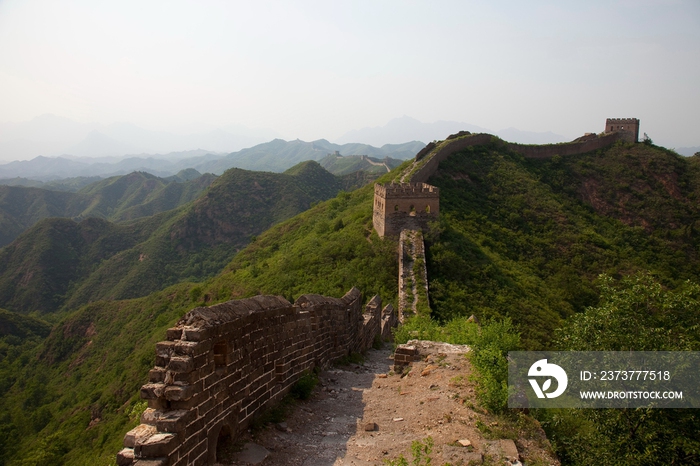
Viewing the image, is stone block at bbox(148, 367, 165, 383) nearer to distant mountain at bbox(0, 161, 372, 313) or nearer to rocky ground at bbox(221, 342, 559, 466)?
rocky ground at bbox(221, 342, 559, 466)

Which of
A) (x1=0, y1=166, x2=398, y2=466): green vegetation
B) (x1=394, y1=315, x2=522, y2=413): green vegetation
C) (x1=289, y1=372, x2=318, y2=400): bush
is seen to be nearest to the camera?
(x1=394, y1=315, x2=522, y2=413): green vegetation

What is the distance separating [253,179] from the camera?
8612 centimetres

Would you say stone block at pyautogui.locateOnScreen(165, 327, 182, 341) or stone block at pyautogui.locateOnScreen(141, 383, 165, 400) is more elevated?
stone block at pyautogui.locateOnScreen(165, 327, 182, 341)

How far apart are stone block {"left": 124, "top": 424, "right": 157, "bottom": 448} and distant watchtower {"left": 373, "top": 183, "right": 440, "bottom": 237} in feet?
58.8

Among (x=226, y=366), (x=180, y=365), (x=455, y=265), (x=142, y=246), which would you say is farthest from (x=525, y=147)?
(x=142, y=246)

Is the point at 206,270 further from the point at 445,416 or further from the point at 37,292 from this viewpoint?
the point at 445,416

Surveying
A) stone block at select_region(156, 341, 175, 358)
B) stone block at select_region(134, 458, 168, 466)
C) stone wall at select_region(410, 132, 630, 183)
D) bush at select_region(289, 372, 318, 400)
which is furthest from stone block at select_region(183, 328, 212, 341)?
stone wall at select_region(410, 132, 630, 183)

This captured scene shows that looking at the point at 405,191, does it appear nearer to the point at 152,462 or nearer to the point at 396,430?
the point at 396,430

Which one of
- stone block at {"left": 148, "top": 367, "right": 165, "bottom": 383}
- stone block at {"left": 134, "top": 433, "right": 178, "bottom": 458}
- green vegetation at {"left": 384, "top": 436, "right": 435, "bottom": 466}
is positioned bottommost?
green vegetation at {"left": 384, "top": 436, "right": 435, "bottom": 466}

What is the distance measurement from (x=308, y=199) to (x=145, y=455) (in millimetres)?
80758

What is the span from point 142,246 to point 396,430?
7324 cm

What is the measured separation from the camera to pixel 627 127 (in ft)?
162

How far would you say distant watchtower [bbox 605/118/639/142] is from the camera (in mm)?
49000

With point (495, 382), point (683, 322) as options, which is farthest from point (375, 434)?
point (683, 322)
